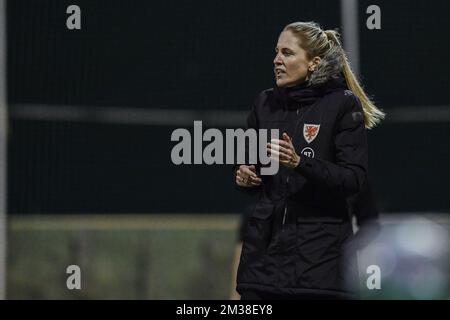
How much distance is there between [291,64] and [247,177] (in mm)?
463

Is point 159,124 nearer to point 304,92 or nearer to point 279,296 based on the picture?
point 304,92

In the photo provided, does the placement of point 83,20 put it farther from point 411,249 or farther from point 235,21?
point 411,249

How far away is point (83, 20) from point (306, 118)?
10.1 feet

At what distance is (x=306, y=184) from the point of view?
12.3 feet

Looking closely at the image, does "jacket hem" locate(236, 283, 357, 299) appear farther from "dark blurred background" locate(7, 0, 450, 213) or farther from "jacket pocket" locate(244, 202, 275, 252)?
"dark blurred background" locate(7, 0, 450, 213)

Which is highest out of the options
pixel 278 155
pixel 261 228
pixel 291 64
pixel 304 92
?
pixel 291 64

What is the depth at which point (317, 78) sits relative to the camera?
3811 mm

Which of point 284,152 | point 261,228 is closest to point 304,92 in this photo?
point 284,152

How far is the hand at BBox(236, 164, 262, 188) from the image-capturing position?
368 cm

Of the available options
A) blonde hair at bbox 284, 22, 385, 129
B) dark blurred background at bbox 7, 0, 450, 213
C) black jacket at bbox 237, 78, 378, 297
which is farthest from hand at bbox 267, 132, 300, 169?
dark blurred background at bbox 7, 0, 450, 213

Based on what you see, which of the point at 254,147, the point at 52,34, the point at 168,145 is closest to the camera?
the point at 254,147

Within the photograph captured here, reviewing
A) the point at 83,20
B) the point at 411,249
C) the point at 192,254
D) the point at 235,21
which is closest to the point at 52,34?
the point at 83,20

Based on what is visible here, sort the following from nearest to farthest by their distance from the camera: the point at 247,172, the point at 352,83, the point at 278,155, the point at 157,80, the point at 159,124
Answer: the point at 278,155 < the point at 247,172 < the point at 352,83 < the point at 157,80 < the point at 159,124
